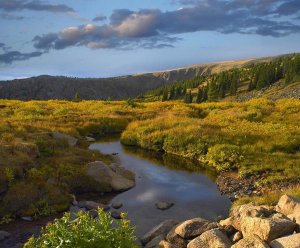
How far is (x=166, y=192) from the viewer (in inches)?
1005

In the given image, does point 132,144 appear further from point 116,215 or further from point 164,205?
point 116,215

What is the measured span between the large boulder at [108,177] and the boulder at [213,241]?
10659mm

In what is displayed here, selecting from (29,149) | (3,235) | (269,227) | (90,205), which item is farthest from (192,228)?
(29,149)

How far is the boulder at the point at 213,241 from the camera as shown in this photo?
14.6m

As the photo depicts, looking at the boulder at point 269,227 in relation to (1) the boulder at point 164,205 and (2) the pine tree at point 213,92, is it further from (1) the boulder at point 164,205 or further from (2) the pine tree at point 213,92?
(2) the pine tree at point 213,92

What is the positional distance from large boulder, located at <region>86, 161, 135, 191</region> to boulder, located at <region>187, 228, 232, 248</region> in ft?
35.0

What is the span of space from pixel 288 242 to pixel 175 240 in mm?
5280

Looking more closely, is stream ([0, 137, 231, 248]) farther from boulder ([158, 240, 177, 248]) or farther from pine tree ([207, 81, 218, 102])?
pine tree ([207, 81, 218, 102])

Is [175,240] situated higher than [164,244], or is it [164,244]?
[164,244]

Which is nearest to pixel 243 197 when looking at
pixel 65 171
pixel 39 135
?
pixel 65 171

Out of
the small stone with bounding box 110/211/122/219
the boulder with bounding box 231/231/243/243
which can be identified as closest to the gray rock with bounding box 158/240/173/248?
the boulder with bounding box 231/231/243/243

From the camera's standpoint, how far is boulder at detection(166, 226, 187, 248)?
649 inches

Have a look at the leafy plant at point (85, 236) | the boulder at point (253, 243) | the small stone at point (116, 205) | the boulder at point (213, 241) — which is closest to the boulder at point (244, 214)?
the boulder at point (213, 241)

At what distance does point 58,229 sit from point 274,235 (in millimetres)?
6980
